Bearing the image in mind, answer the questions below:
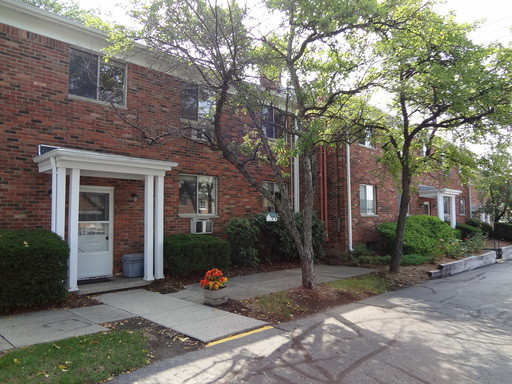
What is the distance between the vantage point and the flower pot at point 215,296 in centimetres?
694

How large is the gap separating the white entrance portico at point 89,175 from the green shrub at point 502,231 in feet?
74.9

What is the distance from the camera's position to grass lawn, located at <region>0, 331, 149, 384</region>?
3.81m

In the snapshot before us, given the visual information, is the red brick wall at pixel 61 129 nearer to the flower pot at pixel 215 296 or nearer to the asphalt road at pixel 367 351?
the flower pot at pixel 215 296

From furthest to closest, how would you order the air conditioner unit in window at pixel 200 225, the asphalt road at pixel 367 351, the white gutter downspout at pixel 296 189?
the white gutter downspout at pixel 296 189 < the air conditioner unit in window at pixel 200 225 < the asphalt road at pixel 367 351

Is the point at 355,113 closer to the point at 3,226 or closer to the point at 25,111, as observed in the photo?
the point at 25,111

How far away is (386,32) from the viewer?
8375 mm

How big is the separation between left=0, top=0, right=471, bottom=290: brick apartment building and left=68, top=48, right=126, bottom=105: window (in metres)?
0.02

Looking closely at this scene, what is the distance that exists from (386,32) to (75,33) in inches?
286

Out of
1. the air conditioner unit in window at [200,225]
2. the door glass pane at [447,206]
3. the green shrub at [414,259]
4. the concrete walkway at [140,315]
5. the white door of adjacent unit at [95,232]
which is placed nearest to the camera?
the concrete walkway at [140,315]

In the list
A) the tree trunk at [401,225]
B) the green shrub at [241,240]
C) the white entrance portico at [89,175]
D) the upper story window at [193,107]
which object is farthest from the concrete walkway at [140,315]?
the upper story window at [193,107]

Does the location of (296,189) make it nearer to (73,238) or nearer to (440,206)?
(73,238)

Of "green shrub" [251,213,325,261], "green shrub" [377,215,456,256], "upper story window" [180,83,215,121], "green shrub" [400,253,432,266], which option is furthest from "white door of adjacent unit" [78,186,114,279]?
"green shrub" [377,215,456,256]

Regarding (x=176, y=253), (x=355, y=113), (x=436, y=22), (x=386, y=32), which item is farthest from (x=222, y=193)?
(x=436, y=22)

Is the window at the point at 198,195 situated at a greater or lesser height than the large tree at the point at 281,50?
lesser
